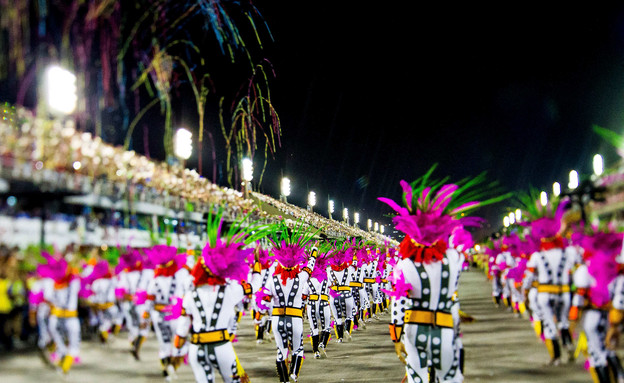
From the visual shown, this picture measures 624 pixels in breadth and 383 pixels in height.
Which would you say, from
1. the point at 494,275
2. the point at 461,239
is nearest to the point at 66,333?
the point at 461,239

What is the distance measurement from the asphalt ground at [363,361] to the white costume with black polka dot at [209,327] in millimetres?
288

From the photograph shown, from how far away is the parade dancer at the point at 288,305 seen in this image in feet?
30.7

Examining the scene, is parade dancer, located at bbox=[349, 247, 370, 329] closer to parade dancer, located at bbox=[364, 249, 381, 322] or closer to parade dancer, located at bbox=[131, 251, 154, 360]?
parade dancer, located at bbox=[364, 249, 381, 322]

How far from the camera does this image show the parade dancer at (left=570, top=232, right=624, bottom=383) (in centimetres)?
463

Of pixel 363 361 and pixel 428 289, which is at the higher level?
pixel 428 289

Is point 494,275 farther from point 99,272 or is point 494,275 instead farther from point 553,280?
point 99,272

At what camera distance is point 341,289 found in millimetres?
15234

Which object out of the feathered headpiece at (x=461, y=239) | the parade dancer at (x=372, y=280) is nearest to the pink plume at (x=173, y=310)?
the feathered headpiece at (x=461, y=239)

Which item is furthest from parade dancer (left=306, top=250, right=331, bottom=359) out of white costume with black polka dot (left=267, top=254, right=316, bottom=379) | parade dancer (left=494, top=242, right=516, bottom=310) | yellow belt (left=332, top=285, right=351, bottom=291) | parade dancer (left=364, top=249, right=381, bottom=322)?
parade dancer (left=364, top=249, right=381, bottom=322)

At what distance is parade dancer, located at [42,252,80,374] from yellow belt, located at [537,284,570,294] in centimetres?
476

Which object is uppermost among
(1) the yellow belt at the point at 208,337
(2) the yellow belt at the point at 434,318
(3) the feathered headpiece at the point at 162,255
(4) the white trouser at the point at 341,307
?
(3) the feathered headpiece at the point at 162,255

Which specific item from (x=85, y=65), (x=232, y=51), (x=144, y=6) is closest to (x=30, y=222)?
(x=85, y=65)

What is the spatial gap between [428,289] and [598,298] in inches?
66.6

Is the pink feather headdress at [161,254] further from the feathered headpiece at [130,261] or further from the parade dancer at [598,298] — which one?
the parade dancer at [598,298]
